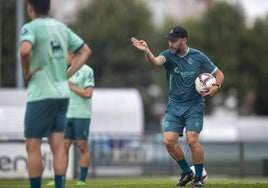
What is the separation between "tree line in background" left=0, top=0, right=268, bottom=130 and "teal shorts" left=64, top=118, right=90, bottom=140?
48.1 meters

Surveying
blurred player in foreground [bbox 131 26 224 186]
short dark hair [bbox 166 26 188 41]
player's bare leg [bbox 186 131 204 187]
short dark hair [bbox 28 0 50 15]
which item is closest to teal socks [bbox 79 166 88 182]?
blurred player in foreground [bbox 131 26 224 186]

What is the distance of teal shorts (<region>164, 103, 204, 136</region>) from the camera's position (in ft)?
50.4

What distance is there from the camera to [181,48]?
50.7ft

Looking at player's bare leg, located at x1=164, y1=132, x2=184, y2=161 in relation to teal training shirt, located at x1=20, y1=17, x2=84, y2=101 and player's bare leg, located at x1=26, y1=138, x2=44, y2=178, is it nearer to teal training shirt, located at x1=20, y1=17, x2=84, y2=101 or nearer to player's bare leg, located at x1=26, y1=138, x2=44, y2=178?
teal training shirt, located at x1=20, y1=17, x2=84, y2=101

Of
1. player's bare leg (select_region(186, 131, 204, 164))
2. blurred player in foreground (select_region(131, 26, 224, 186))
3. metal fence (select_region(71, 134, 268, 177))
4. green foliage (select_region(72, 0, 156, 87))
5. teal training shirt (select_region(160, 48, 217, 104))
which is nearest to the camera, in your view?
player's bare leg (select_region(186, 131, 204, 164))

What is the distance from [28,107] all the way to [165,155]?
74.1 feet

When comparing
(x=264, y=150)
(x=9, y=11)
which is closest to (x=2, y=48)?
(x=9, y=11)

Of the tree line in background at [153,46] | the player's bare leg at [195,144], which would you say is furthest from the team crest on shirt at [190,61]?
the tree line in background at [153,46]

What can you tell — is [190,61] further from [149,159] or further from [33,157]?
[149,159]

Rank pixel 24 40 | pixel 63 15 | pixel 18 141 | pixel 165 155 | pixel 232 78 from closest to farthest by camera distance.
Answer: pixel 24 40
pixel 18 141
pixel 165 155
pixel 232 78
pixel 63 15

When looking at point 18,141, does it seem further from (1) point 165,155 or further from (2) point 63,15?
(2) point 63,15

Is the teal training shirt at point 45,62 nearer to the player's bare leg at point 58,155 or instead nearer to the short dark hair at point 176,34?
the player's bare leg at point 58,155

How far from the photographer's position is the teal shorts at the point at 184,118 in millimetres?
15375

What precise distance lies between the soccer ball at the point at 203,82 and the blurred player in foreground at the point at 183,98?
9cm
